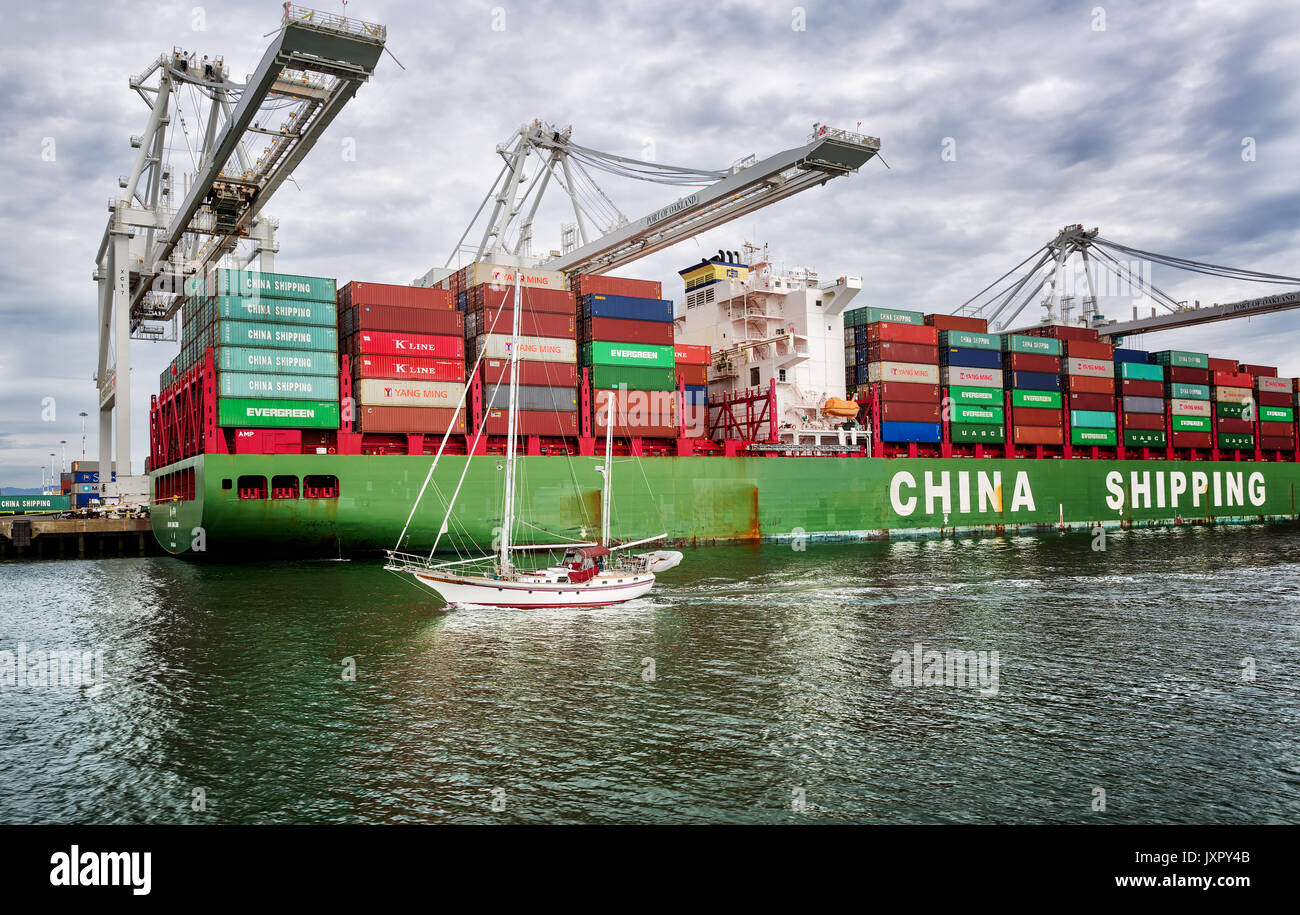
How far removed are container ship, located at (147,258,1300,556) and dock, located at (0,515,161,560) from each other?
4650mm

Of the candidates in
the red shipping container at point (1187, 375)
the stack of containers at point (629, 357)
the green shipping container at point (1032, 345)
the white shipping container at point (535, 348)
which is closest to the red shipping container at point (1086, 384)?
the green shipping container at point (1032, 345)

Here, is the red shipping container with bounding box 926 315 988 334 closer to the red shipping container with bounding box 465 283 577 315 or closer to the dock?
the red shipping container with bounding box 465 283 577 315

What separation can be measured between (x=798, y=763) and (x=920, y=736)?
2733mm

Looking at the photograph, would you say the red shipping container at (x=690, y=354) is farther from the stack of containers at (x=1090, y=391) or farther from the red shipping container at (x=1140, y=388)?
the red shipping container at (x=1140, y=388)

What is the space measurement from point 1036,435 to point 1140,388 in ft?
47.4

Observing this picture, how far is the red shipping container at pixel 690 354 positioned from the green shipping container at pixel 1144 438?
38853 millimetres

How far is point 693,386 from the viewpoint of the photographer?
60.3 metres

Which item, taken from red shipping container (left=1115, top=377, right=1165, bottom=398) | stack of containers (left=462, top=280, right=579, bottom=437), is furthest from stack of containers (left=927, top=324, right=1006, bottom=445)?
stack of containers (left=462, top=280, right=579, bottom=437)

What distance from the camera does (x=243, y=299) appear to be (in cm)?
4253

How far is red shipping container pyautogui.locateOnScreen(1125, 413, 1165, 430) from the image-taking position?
74.0 m

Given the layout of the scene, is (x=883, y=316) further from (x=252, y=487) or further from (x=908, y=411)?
(x=252, y=487)

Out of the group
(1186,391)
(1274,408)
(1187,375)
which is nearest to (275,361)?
(1186,391)
